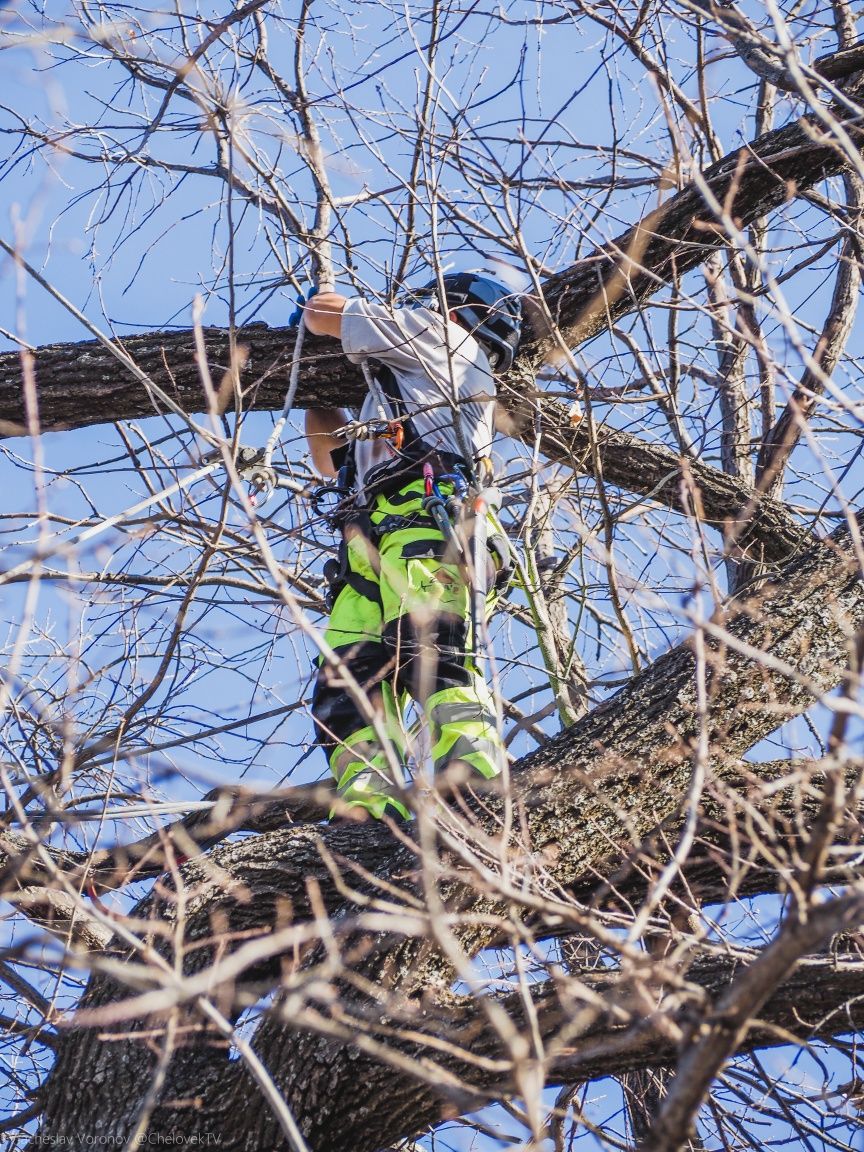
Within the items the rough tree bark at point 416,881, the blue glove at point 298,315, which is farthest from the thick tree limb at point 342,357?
the rough tree bark at point 416,881

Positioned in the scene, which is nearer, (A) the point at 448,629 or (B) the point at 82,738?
(A) the point at 448,629

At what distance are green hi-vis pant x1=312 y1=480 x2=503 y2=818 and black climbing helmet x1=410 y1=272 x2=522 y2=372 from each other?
0.59 metres

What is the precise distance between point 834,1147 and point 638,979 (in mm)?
1755

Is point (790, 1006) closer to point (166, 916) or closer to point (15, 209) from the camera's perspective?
point (166, 916)

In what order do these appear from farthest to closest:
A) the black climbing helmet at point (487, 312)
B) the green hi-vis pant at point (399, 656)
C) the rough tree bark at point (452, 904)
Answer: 1. the black climbing helmet at point (487, 312)
2. the green hi-vis pant at point (399, 656)
3. the rough tree bark at point (452, 904)

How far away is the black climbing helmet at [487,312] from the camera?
12.8ft

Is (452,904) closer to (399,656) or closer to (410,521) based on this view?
(399,656)

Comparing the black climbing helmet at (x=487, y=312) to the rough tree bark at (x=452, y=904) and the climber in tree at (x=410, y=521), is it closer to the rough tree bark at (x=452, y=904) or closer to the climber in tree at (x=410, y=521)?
the climber in tree at (x=410, y=521)

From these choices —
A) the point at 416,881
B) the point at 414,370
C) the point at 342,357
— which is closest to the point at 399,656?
the point at 416,881

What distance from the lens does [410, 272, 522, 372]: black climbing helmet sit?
3902 mm

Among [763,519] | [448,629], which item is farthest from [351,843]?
[763,519]

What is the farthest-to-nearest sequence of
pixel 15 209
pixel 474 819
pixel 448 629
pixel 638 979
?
1. pixel 448 629
2. pixel 474 819
3. pixel 15 209
4. pixel 638 979

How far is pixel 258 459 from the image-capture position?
9.78ft

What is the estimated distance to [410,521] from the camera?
3559 mm
